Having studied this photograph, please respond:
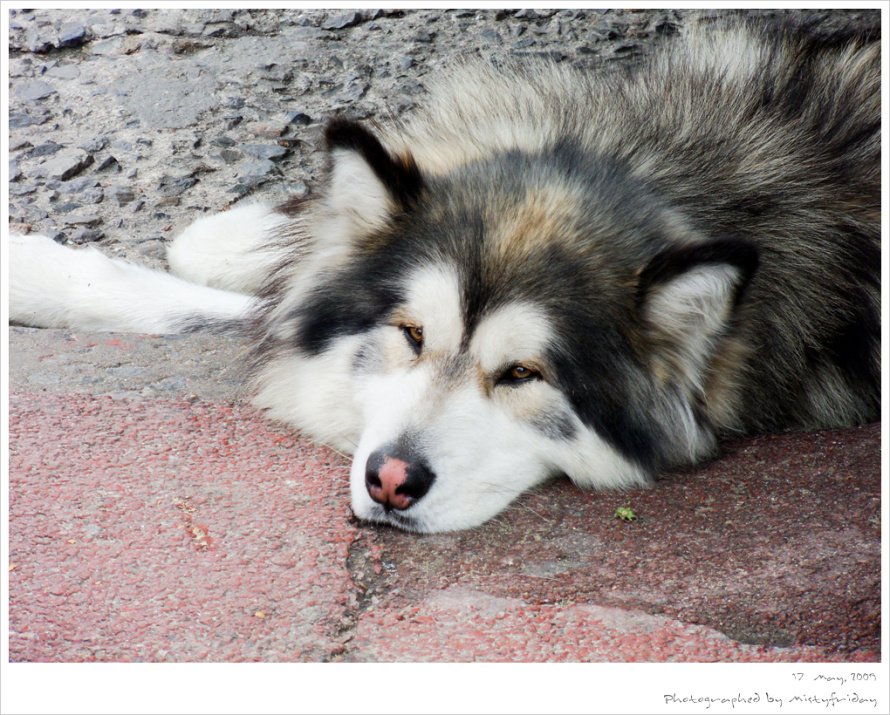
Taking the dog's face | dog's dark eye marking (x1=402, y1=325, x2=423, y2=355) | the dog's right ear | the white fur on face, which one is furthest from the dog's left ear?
the dog's right ear

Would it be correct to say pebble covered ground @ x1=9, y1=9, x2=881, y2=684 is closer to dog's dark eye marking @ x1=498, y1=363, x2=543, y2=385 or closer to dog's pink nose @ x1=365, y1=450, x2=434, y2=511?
dog's pink nose @ x1=365, y1=450, x2=434, y2=511

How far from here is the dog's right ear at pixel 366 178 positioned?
2.83 m

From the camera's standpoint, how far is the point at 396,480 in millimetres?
2518

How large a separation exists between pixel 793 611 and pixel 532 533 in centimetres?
75

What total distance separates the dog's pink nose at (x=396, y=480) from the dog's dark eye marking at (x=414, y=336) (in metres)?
0.39

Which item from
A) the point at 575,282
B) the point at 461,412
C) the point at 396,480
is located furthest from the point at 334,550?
the point at 575,282

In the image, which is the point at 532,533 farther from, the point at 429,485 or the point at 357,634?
the point at 357,634

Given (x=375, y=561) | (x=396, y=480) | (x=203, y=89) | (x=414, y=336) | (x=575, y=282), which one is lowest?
(x=375, y=561)

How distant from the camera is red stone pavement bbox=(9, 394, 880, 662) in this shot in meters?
2.15

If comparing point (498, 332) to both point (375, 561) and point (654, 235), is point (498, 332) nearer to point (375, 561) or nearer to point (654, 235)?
point (654, 235)

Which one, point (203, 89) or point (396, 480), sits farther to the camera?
point (203, 89)

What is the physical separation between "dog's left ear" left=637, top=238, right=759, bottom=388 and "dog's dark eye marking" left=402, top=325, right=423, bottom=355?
27.6 inches

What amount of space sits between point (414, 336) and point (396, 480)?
50 centimetres

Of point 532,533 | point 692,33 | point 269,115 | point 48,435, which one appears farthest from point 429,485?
point 269,115
